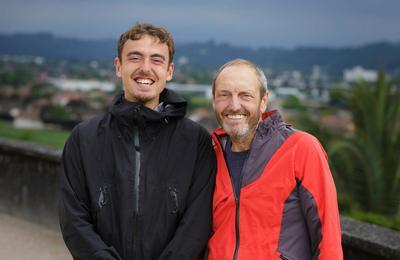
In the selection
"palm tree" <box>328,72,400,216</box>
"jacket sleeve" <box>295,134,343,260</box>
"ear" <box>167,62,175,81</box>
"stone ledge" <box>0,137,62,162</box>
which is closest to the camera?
"jacket sleeve" <box>295,134,343,260</box>

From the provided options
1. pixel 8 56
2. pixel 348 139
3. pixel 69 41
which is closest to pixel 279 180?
pixel 348 139

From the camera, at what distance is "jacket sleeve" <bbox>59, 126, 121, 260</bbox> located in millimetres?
2135

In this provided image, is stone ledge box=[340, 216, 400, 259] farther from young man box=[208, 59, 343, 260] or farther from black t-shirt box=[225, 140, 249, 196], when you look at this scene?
black t-shirt box=[225, 140, 249, 196]

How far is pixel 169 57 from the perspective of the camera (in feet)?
7.64

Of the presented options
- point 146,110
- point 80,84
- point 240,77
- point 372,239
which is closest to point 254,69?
point 240,77

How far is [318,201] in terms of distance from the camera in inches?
78.7

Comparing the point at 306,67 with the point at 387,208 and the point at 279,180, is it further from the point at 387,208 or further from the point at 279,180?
the point at 279,180

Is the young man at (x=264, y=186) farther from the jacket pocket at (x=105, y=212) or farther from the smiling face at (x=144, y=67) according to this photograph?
the jacket pocket at (x=105, y=212)

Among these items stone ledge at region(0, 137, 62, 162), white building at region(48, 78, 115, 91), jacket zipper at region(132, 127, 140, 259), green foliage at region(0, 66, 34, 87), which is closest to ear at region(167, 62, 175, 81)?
jacket zipper at region(132, 127, 140, 259)

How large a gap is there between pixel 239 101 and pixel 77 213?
0.78 metres

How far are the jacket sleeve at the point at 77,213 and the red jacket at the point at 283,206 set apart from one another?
0.46 meters

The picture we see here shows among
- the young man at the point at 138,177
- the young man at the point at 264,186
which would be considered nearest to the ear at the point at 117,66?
the young man at the point at 138,177

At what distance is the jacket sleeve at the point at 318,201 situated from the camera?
1983 mm

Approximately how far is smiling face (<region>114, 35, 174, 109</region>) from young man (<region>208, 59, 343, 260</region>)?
0.24 m
